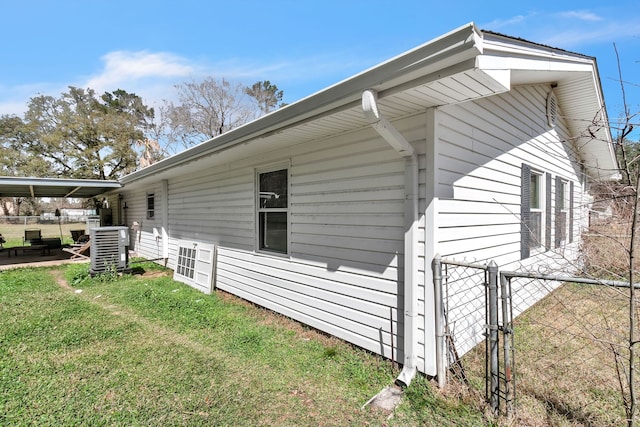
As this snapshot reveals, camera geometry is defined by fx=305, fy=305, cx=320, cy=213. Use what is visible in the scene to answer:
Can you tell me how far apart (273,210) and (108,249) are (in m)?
5.13

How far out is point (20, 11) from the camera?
551cm

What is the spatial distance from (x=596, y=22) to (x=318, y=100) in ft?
12.4

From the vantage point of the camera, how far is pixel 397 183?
2.96 meters

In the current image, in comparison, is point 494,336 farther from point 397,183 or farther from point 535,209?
point 535,209

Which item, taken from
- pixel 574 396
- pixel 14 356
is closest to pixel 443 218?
pixel 574 396

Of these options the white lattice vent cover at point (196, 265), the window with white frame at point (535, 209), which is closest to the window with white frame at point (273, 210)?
the white lattice vent cover at point (196, 265)

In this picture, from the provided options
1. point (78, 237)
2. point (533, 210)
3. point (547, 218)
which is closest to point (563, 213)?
point (547, 218)

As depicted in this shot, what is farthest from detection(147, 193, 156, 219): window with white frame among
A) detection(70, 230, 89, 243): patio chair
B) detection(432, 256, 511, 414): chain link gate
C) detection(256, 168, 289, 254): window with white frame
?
detection(432, 256, 511, 414): chain link gate

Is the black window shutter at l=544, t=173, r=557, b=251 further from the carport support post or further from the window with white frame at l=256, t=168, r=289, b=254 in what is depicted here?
the window with white frame at l=256, t=168, r=289, b=254

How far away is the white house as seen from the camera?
2.37m

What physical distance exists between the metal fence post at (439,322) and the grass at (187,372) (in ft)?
0.47

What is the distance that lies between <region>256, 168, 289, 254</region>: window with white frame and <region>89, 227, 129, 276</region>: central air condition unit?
14.8ft

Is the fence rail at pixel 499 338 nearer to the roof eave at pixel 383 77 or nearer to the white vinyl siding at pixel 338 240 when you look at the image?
the white vinyl siding at pixel 338 240

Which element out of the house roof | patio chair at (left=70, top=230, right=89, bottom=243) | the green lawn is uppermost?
the house roof
